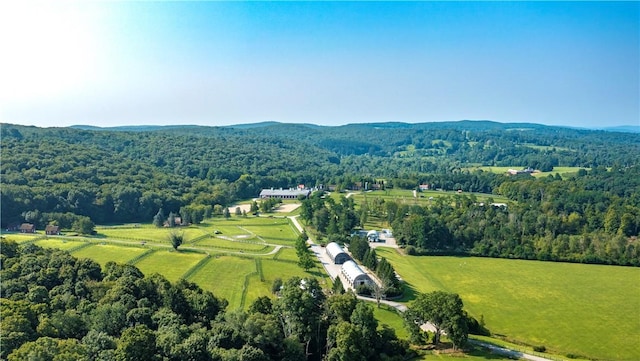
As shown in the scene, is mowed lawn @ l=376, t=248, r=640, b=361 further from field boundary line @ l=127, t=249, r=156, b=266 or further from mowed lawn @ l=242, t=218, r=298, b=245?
field boundary line @ l=127, t=249, r=156, b=266

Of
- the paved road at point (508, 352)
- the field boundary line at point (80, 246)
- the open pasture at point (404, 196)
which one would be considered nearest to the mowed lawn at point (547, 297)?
the paved road at point (508, 352)

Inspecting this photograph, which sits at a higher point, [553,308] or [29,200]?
[29,200]

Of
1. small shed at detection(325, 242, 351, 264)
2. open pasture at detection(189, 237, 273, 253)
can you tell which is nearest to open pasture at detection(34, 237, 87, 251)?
open pasture at detection(189, 237, 273, 253)

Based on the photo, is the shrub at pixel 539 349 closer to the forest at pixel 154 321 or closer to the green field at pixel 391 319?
the green field at pixel 391 319

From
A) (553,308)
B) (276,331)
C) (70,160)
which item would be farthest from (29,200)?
(553,308)

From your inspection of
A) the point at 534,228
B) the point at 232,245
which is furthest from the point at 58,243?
the point at 534,228

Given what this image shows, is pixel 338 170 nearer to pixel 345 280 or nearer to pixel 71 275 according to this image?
pixel 345 280

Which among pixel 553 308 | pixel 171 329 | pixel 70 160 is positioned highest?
pixel 70 160
